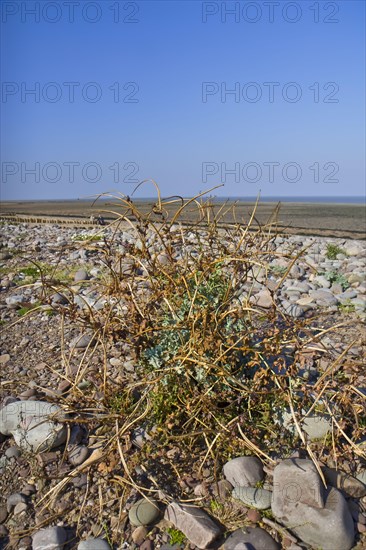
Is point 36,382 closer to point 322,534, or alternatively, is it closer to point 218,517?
point 218,517

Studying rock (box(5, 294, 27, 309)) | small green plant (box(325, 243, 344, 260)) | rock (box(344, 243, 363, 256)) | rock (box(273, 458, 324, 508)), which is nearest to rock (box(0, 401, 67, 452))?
rock (box(273, 458, 324, 508))

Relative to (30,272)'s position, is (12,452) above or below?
below

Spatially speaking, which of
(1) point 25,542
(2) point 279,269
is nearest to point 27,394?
(1) point 25,542

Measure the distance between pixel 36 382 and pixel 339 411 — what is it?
2143 mm

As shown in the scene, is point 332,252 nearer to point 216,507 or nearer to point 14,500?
point 216,507

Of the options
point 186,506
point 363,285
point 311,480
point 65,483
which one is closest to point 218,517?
point 186,506

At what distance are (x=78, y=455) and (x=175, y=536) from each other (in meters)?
0.78

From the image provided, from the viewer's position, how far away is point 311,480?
2.46 metres

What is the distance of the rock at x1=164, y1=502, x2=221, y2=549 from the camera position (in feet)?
7.78

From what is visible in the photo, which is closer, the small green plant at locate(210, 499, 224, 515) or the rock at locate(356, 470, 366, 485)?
the small green plant at locate(210, 499, 224, 515)

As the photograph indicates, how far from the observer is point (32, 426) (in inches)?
124

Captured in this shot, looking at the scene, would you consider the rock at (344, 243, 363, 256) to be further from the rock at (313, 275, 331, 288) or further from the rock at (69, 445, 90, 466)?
the rock at (69, 445, 90, 466)

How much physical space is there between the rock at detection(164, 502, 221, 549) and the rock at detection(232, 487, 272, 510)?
0.20m

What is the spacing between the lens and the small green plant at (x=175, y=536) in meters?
Answer: 2.42
